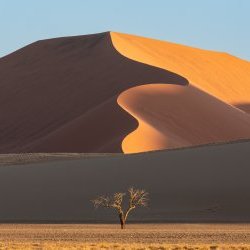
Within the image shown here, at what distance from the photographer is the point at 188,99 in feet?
267

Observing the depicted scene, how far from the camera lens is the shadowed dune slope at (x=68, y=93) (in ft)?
240

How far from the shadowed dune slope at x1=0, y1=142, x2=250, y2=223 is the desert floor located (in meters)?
4.41

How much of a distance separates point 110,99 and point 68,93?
12.5m

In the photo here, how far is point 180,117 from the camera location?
77.4 m

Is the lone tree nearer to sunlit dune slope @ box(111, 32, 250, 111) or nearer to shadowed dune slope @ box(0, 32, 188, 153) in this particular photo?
shadowed dune slope @ box(0, 32, 188, 153)

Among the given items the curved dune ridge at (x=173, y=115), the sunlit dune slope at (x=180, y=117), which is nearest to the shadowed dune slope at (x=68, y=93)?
the curved dune ridge at (x=173, y=115)

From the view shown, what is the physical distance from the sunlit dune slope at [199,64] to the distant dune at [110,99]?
0.27m

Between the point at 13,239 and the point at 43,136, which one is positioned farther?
the point at 43,136

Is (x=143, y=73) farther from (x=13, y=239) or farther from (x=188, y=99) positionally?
(x=13, y=239)

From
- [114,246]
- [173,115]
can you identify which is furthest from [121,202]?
[173,115]

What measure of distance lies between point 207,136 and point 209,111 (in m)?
4.44

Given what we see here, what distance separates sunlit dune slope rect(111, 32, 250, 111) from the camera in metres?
110

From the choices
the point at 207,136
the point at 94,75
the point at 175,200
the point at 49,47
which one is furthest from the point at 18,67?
the point at 175,200

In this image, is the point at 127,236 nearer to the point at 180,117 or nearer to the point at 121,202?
the point at 121,202
